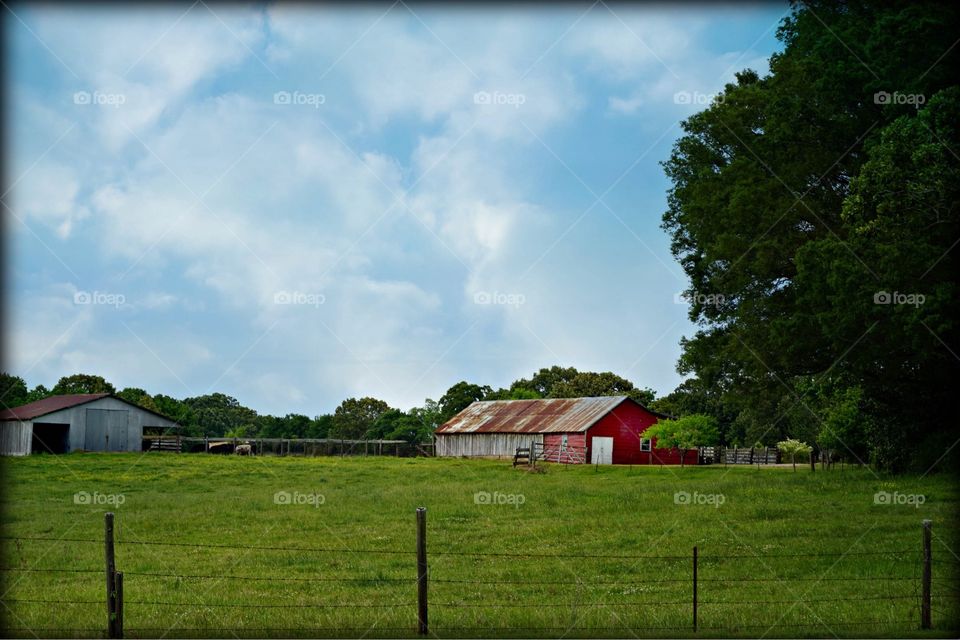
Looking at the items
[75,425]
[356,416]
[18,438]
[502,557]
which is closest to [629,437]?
[75,425]

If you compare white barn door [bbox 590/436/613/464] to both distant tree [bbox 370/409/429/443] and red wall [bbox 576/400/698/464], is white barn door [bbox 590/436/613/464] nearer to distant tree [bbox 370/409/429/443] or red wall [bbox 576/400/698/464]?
red wall [bbox 576/400/698/464]

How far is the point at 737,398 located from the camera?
3459 centimetres

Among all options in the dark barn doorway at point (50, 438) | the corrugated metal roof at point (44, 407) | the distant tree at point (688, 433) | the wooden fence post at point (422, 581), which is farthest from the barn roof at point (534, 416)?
the wooden fence post at point (422, 581)

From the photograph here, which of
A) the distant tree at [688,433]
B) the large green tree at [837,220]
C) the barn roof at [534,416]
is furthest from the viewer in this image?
the barn roof at [534,416]

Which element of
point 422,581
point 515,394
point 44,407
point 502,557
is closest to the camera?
point 422,581

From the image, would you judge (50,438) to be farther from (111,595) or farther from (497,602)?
(111,595)

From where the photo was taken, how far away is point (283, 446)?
71.1 metres

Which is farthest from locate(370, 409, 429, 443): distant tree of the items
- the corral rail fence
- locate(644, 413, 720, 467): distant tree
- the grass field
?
the corral rail fence

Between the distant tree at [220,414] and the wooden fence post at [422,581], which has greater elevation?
the wooden fence post at [422,581]

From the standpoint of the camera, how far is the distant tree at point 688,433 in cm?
4953

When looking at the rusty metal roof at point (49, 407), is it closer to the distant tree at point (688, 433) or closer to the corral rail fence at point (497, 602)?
the distant tree at point (688, 433)

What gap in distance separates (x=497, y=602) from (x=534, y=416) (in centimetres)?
4834

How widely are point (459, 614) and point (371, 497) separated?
1841 centimetres

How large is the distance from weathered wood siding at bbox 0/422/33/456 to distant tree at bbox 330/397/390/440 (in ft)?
144
